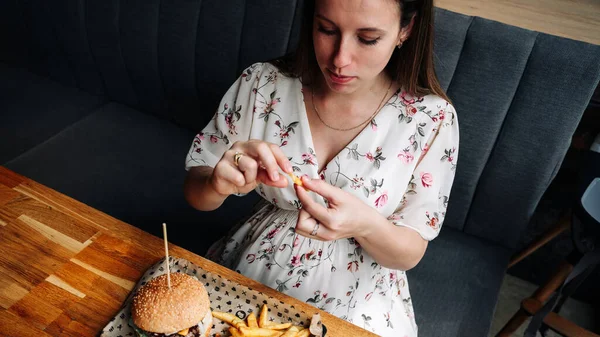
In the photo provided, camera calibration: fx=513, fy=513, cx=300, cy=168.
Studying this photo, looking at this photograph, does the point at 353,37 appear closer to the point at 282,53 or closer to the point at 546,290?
the point at 282,53

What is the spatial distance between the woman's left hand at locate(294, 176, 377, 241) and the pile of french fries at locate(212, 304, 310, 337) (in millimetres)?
222

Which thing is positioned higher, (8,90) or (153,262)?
(153,262)

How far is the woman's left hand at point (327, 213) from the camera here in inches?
44.9

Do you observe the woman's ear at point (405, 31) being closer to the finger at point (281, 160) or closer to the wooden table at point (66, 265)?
the finger at point (281, 160)

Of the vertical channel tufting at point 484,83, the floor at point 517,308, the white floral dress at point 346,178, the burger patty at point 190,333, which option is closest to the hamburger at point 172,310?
the burger patty at point 190,333

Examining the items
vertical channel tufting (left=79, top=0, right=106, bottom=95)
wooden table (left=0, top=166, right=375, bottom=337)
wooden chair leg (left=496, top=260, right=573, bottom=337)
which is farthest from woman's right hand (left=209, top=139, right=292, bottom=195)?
vertical channel tufting (left=79, top=0, right=106, bottom=95)

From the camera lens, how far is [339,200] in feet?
→ 3.86

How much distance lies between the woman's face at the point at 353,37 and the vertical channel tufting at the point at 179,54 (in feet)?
3.72

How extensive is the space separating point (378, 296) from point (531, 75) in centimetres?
92

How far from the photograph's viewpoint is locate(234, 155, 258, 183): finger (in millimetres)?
1190

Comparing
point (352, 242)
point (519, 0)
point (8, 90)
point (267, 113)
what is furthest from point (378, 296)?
point (8, 90)

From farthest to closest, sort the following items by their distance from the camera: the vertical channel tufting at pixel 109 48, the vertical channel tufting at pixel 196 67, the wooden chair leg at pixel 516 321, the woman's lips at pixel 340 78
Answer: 1. the vertical channel tufting at pixel 109 48
2. the vertical channel tufting at pixel 196 67
3. the wooden chair leg at pixel 516 321
4. the woman's lips at pixel 340 78

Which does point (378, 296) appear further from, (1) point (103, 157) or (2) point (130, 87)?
(2) point (130, 87)

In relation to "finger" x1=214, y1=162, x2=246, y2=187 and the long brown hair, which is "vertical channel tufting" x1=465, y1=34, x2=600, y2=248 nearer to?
the long brown hair
